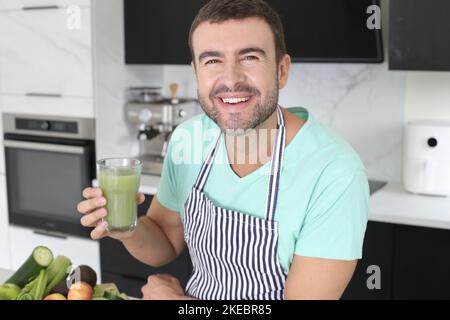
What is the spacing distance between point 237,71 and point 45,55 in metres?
1.76

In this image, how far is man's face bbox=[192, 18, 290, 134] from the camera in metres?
1.20

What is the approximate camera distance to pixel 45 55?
2.68 m

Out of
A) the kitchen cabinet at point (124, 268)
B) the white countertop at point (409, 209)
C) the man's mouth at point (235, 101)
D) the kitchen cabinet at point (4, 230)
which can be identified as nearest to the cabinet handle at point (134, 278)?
the kitchen cabinet at point (124, 268)

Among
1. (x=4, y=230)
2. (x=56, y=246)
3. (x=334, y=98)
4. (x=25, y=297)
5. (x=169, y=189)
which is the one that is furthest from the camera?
(x=4, y=230)

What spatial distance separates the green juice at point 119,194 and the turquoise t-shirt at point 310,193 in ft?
0.85

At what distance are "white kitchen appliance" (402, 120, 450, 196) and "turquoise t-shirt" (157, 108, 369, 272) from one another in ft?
3.41

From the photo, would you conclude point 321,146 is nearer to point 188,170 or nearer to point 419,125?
point 188,170

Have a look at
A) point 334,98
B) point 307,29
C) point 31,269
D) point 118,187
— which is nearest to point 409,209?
point 334,98

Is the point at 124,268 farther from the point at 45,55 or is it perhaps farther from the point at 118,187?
the point at 118,187

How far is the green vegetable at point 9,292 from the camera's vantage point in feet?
3.53

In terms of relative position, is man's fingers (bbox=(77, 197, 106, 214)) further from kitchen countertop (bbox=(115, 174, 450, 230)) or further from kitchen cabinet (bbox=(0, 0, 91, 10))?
kitchen cabinet (bbox=(0, 0, 91, 10))

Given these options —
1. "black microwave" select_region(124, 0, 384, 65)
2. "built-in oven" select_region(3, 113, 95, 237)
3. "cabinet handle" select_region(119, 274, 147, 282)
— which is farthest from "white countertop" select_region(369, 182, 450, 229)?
"built-in oven" select_region(3, 113, 95, 237)

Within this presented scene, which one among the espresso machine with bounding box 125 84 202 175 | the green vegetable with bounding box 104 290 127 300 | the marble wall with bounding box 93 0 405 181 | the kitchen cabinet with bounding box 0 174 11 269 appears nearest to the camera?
the green vegetable with bounding box 104 290 127 300

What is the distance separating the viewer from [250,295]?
1284 millimetres
